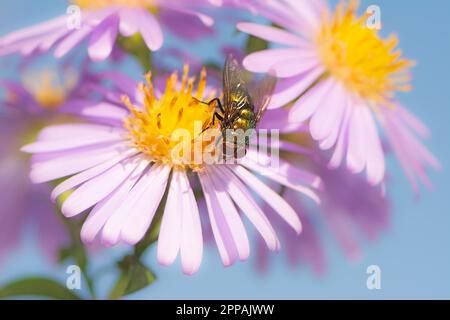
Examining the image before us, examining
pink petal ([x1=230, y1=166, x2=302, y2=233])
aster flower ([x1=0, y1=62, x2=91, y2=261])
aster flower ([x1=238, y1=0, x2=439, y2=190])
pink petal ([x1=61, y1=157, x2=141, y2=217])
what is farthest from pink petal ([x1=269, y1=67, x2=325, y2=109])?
aster flower ([x1=0, y1=62, x2=91, y2=261])

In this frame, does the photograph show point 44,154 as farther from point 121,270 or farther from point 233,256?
point 233,256

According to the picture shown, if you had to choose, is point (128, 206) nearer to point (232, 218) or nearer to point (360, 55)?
point (232, 218)

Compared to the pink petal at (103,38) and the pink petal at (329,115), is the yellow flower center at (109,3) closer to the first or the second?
the pink petal at (103,38)

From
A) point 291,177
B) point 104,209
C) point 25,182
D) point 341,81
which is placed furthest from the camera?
point 25,182

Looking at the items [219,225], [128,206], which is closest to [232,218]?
[219,225]

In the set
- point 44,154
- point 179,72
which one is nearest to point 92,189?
point 44,154

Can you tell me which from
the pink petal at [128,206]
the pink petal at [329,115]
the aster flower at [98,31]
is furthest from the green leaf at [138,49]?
the pink petal at [329,115]
